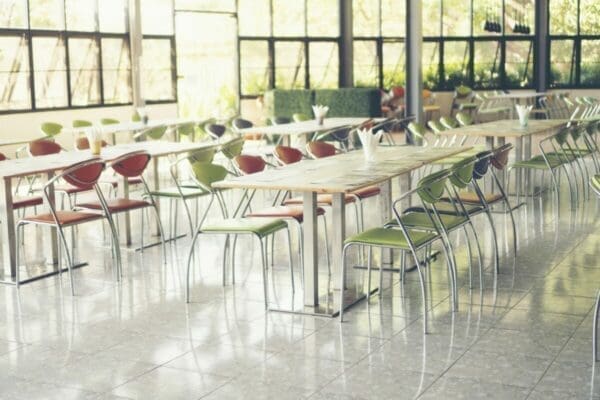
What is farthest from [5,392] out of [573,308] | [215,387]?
[573,308]

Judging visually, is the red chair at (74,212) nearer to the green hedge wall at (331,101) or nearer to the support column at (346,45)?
the green hedge wall at (331,101)

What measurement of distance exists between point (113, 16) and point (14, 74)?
2396 mm

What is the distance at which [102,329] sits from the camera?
4.96 meters

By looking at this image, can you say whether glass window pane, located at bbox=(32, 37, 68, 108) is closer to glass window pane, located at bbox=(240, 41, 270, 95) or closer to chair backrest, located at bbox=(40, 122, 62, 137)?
chair backrest, located at bbox=(40, 122, 62, 137)

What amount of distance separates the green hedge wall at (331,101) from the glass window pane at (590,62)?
6.82 m

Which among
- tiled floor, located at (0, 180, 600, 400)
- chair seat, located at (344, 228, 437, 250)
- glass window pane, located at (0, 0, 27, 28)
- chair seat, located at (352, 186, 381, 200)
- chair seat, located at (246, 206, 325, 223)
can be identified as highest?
glass window pane, located at (0, 0, 27, 28)

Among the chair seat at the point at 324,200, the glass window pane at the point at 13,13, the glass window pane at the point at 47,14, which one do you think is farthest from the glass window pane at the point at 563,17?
the chair seat at the point at 324,200

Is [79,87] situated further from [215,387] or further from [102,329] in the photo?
[215,387]

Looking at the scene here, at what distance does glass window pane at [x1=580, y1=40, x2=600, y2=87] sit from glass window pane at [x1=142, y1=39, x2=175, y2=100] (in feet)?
30.4

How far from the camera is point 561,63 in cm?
1969

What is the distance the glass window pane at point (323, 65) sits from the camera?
1811 centimetres

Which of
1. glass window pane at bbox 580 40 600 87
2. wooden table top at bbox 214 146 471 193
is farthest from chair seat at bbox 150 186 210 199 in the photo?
glass window pane at bbox 580 40 600 87

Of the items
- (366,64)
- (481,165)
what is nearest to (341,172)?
(481,165)

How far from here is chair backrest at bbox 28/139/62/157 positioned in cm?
787
